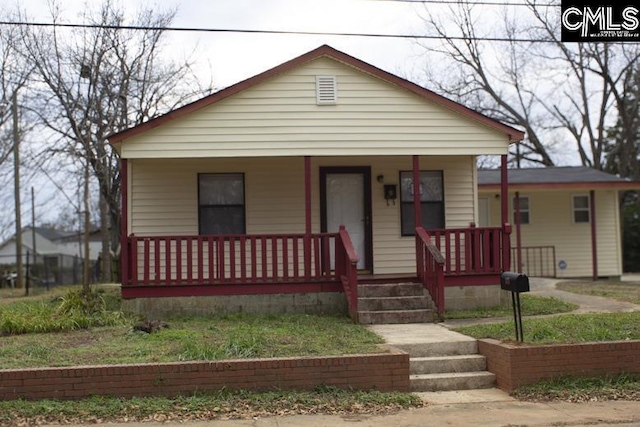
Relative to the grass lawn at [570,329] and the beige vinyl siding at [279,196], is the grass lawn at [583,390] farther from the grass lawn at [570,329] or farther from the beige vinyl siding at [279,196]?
the beige vinyl siding at [279,196]

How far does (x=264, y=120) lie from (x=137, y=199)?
3122mm

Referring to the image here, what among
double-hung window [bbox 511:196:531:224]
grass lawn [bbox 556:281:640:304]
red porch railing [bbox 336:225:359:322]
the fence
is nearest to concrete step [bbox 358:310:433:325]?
red porch railing [bbox 336:225:359:322]

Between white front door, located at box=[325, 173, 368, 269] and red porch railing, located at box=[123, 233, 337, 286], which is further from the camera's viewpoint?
white front door, located at box=[325, 173, 368, 269]

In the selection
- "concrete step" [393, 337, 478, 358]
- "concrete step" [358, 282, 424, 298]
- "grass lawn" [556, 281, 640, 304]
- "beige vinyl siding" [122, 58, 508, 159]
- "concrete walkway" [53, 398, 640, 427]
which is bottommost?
"concrete walkway" [53, 398, 640, 427]

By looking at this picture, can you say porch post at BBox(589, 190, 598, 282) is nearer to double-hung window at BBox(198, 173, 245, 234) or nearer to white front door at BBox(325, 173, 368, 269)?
white front door at BBox(325, 173, 368, 269)

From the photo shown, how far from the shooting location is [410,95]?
1255 centimetres

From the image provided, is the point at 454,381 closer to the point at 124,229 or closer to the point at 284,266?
the point at 284,266

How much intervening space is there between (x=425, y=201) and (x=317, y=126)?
3.13 meters

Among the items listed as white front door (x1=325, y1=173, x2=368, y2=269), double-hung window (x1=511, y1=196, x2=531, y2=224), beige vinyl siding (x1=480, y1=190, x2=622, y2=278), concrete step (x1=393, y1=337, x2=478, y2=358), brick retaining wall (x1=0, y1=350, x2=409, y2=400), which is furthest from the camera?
double-hung window (x1=511, y1=196, x2=531, y2=224)

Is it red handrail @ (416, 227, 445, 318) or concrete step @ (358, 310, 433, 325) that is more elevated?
red handrail @ (416, 227, 445, 318)

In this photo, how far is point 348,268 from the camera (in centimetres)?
1150

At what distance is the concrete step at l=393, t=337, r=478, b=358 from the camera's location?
8781 mm

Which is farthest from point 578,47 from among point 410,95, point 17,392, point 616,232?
point 17,392

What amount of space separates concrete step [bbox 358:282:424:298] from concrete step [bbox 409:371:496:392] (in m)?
3.41
